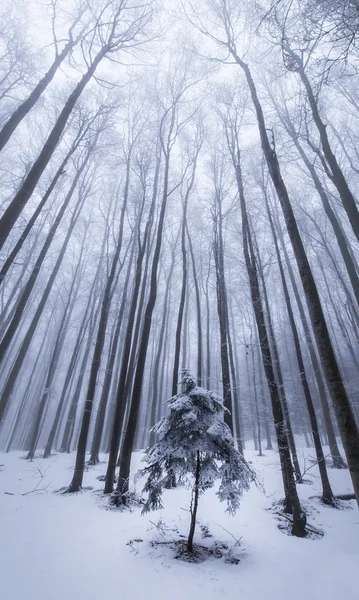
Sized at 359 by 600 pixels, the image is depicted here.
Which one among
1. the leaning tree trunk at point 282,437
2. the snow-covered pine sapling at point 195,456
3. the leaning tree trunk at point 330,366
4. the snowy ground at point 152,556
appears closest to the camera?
the leaning tree trunk at point 330,366

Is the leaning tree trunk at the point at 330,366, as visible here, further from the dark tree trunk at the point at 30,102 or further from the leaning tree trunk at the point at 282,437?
the dark tree trunk at the point at 30,102

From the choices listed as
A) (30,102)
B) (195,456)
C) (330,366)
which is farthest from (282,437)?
(30,102)

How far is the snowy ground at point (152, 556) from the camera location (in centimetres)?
342

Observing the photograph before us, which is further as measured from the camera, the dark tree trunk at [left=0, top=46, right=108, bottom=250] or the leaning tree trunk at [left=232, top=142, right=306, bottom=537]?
the leaning tree trunk at [left=232, top=142, right=306, bottom=537]

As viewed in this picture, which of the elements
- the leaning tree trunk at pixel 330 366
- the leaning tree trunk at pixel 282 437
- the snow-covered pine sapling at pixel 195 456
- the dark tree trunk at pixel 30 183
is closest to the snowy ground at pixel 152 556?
the leaning tree trunk at pixel 282 437

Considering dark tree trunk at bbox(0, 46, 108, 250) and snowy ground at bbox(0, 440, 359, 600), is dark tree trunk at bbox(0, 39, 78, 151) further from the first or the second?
snowy ground at bbox(0, 440, 359, 600)

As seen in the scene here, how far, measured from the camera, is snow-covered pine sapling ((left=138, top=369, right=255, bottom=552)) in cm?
447

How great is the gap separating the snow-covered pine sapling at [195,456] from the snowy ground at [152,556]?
78cm

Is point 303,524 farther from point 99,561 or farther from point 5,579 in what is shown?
point 5,579

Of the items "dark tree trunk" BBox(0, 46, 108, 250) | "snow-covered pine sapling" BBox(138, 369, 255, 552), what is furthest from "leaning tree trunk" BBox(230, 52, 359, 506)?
"dark tree trunk" BBox(0, 46, 108, 250)

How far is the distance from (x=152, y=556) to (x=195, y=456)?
166cm

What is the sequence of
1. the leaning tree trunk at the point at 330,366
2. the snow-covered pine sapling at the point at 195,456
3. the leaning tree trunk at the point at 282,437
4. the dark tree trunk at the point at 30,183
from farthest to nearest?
the leaning tree trunk at the point at 282,437 → the dark tree trunk at the point at 30,183 → the snow-covered pine sapling at the point at 195,456 → the leaning tree trunk at the point at 330,366

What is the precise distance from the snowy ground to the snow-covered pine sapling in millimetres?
779

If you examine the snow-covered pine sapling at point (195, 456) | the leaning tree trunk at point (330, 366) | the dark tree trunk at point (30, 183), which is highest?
the dark tree trunk at point (30, 183)
